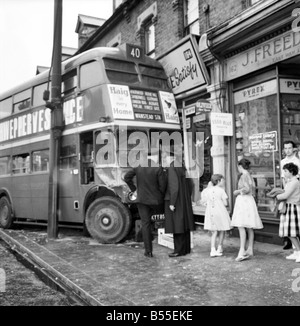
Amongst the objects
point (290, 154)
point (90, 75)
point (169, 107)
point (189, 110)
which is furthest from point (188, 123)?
point (290, 154)

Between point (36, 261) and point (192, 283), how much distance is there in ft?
11.3

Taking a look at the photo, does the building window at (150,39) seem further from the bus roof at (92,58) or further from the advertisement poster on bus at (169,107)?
the advertisement poster on bus at (169,107)

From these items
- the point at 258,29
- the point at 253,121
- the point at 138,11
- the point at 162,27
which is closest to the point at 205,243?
the point at 253,121

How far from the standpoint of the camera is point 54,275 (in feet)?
20.9

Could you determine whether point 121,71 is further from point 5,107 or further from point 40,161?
point 5,107

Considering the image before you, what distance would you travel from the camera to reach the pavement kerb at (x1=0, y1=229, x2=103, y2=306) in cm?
499

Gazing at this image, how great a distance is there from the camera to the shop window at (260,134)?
337 inches

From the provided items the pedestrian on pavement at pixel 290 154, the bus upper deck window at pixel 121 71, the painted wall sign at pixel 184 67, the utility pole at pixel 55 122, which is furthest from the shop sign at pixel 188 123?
the pedestrian on pavement at pixel 290 154

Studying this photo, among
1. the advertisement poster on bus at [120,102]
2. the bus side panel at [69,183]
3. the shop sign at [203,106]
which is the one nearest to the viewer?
the advertisement poster on bus at [120,102]

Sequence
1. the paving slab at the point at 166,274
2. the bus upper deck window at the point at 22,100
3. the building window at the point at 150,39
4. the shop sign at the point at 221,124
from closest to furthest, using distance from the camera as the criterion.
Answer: the paving slab at the point at 166,274 < the shop sign at the point at 221,124 < the bus upper deck window at the point at 22,100 < the building window at the point at 150,39

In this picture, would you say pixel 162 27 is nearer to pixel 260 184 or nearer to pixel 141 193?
pixel 260 184

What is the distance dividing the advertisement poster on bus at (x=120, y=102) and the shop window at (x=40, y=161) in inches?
118

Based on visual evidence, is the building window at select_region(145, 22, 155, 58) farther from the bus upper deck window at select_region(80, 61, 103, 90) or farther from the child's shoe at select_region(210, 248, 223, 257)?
the child's shoe at select_region(210, 248, 223, 257)

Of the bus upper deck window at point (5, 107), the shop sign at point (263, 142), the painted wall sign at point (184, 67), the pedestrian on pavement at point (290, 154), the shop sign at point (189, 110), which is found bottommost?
the pedestrian on pavement at point (290, 154)
